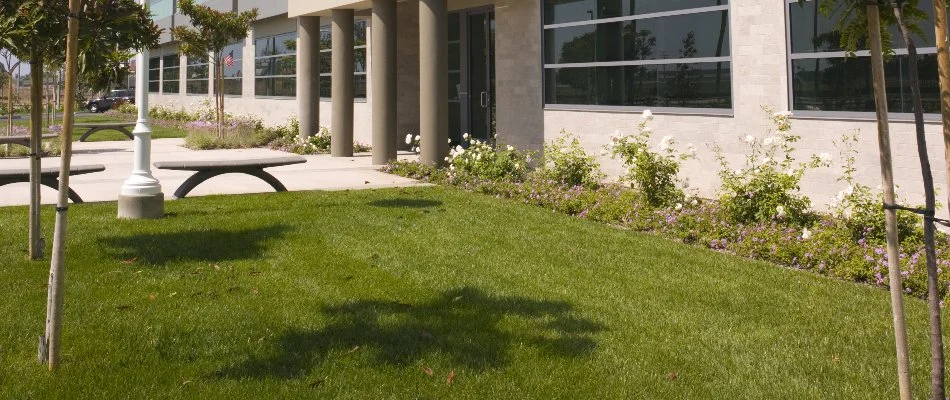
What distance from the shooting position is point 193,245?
8.03 metres

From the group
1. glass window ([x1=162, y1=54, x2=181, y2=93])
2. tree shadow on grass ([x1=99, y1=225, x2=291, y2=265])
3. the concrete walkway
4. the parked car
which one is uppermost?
the parked car

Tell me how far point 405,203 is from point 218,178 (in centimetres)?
461

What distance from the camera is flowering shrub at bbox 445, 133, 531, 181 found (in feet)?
44.2

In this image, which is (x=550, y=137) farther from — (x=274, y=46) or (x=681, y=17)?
(x=274, y=46)

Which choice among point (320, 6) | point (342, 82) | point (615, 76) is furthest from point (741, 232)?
point (320, 6)

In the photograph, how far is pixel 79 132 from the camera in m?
31.5

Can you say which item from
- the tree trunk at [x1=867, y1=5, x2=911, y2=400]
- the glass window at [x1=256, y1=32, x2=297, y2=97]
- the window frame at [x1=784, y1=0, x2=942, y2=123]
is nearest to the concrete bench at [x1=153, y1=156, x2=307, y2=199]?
the window frame at [x1=784, y1=0, x2=942, y2=123]

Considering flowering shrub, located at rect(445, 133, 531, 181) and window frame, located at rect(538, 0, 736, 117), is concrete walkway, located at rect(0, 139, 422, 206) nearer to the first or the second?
flowering shrub, located at rect(445, 133, 531, 181)

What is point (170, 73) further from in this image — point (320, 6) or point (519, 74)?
point (519, 74)

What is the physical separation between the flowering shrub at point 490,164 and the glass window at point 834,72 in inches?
177

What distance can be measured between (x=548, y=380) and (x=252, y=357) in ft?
5.47

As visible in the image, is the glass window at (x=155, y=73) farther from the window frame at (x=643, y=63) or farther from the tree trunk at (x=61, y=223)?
the tree trunk at (x=61, y=223)

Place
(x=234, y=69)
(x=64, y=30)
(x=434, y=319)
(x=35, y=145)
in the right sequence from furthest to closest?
(x=234, y=69) → (x=35, y=145) → (x=64, y=30) → (x=434, y=319)

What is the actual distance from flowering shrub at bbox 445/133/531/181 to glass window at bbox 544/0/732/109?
125 centimetres
